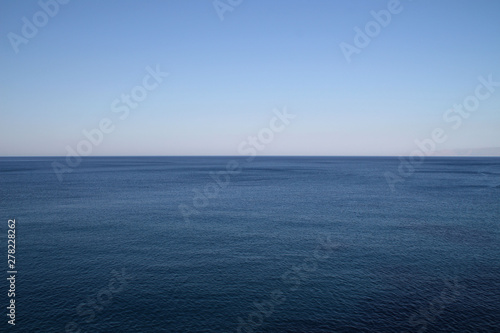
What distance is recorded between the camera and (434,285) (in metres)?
41.8

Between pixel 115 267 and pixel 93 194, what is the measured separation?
70.3m

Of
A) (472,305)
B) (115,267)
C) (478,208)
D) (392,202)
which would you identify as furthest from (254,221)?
(478,208)

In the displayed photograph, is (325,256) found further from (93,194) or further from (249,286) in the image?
(93,194)

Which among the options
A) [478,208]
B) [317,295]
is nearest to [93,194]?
[317,295]

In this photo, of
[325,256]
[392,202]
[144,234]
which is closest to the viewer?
[325,256]

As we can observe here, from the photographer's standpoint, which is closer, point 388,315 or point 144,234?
point 388,315

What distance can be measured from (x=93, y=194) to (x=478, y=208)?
120372mm

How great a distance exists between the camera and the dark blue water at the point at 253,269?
112 feet

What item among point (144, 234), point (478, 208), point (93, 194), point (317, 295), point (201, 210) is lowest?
point (317, 295)

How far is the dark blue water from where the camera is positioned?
34.1 meters

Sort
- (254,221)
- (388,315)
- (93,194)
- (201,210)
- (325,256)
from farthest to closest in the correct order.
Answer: (93,194), (201,210), (254,221), (325,256), (388,315)

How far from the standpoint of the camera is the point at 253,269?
152 ft

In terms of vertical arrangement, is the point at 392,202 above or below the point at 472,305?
above

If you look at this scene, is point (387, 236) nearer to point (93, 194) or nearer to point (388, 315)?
point (388, 315)
